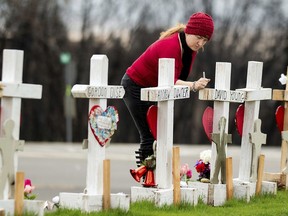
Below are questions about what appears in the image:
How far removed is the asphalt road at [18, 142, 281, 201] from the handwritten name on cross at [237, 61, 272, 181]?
17.3 ft

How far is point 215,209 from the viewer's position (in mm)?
9367

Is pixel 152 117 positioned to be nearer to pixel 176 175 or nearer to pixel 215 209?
pixel 176 175

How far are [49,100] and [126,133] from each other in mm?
2666

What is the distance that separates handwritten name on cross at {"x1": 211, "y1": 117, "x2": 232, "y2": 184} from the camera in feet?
32.1

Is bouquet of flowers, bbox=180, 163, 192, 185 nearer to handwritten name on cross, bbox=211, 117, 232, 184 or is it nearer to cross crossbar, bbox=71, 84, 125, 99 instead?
handwritten name on cross, bbox=211, 117, 232, 184

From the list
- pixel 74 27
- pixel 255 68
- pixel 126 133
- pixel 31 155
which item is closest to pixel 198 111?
pixel 126 133

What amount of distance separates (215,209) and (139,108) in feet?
3.94

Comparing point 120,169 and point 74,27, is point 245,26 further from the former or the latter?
point 120,169

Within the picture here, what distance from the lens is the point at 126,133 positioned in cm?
3516

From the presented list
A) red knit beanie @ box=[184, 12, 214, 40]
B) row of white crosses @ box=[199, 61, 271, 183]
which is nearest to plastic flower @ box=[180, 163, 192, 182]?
row of white crosses @ box=[199, 61, 271, 183]

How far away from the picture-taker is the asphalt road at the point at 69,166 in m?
17.9

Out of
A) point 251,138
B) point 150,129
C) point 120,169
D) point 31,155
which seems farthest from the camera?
point 31,155

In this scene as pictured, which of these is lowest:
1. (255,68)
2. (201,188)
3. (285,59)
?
(201,188)

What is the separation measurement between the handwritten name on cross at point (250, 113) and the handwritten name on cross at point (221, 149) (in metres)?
0.49
